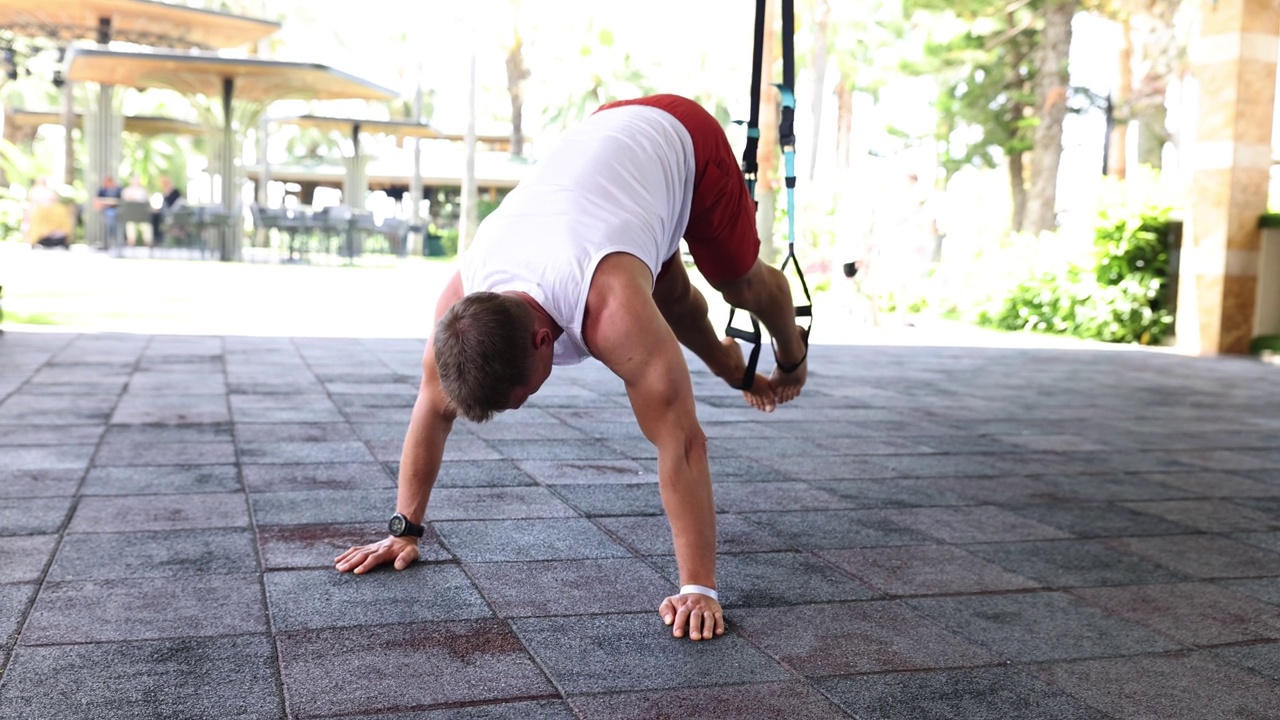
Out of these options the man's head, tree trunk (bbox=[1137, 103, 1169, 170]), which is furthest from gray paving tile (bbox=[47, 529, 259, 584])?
tree trunk (bbox=[1137, 103, 1169, 170])

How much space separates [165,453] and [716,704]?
116 inches

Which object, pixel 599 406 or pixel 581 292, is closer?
pixel 581 292

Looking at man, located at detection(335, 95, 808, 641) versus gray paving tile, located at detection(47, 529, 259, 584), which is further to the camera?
gray paving tile, located at detection(47, 529, 259, 584)

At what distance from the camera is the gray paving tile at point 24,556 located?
2.93 meters

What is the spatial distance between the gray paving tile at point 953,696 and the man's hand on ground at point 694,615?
1.05ft

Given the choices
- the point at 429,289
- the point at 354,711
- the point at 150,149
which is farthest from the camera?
the point at 150,149

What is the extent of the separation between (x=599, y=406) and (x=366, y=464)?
2026 mm

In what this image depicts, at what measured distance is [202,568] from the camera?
3049 millimetres

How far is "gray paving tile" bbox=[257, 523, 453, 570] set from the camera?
315 cm

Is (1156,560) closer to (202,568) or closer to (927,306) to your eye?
(202,568)

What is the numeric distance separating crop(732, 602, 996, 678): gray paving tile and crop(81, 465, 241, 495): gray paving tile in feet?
6.67

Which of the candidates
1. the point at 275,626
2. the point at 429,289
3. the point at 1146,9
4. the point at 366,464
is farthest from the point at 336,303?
the point at 1146,9

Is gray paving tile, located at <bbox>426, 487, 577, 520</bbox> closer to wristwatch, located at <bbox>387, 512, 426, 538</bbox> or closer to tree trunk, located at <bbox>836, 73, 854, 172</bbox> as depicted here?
wristwatch, located at <bbox>387, 512, 426, 538</bbox>

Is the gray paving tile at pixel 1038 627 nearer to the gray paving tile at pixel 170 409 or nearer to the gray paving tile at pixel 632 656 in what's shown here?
the gray paving tile at pixel 632 656
